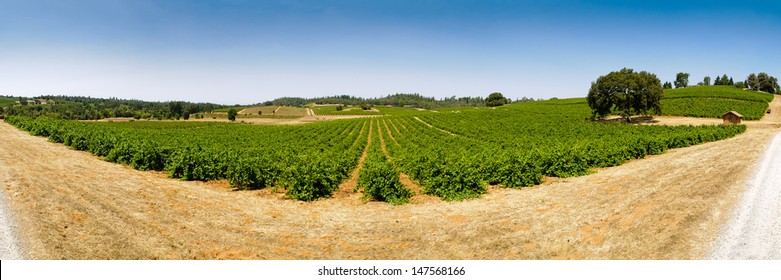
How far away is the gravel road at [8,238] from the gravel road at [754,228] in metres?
15.5

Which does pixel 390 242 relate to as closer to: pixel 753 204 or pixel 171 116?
pixel 753 204

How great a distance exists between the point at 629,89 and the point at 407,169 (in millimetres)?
57034

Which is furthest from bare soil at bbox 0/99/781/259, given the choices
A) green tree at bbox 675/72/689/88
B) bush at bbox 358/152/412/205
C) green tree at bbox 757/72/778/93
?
green tree at bbox 675/72/689/88

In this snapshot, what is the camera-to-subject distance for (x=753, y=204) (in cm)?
977

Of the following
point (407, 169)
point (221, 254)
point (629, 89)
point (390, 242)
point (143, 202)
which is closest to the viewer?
point (221, 254)

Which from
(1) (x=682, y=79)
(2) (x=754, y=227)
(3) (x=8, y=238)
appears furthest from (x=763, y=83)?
(3) (x=8, y=238)

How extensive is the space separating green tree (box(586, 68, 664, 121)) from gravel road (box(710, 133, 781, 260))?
5485cm

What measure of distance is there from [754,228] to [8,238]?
18438 mm

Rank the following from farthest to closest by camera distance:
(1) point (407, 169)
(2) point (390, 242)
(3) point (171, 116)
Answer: (3) point (171, 116)
(1) point (407, 169)
(2) point (390, 242)

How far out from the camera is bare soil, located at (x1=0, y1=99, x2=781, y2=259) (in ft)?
27.3

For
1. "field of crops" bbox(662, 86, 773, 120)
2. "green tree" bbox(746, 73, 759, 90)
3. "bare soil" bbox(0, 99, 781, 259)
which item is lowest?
"bare soil" bbox(0, 99, 781, 259)

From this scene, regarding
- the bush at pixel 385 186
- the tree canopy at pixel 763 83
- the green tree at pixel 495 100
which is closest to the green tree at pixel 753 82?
the tree canopy at pixel 763 83

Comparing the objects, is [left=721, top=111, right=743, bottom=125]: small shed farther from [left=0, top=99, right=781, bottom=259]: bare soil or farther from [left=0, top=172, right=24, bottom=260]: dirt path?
[left=0, top=172, right=24, bottom=260]: dirt path

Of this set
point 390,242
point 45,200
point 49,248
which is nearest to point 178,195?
point 45,200
